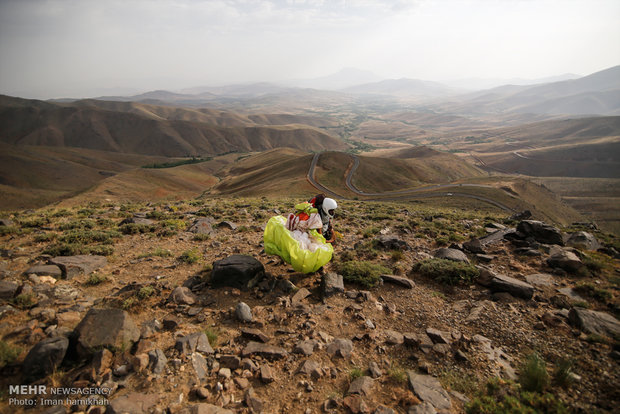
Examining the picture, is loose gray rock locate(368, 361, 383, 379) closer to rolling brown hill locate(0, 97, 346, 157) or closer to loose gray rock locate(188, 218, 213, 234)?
loose gray rock locate(188, 218, 213, 234)

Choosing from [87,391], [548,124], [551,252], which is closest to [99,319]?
[87,391]

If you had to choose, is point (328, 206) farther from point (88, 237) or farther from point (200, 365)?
point (88, 237)

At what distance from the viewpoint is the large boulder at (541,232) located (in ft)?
36.0

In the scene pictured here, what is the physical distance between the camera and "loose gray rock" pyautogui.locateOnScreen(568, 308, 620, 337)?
553cm

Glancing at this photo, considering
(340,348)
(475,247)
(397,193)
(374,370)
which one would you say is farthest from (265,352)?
(397,193)

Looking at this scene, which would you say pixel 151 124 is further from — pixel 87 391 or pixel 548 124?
pixel 548 124

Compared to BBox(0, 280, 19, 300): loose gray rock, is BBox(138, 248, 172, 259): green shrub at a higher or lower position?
lower

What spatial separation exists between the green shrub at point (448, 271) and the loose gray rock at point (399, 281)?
0.90 m

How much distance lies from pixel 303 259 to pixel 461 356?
13.2 ft

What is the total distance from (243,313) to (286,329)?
3.50 ft

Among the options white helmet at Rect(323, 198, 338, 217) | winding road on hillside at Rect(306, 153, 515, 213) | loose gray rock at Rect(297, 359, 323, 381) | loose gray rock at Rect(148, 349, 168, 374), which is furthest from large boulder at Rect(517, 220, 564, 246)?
winding road on hillside at Rect(306, 153, 515, 213)

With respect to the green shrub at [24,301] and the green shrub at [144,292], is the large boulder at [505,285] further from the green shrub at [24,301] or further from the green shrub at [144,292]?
the green shrub at [24,301]

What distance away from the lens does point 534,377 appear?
4293 mm

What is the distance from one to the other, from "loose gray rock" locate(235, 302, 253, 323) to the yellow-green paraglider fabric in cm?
171
